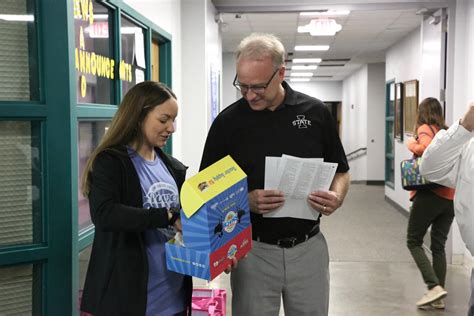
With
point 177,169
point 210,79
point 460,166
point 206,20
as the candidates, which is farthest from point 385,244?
point 177,169

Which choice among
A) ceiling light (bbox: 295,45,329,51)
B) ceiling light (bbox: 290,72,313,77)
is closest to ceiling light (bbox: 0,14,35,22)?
ceiling light (bbox: 295,45,329,51)

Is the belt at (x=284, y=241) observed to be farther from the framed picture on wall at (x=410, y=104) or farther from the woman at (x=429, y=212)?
the framed picture on wall at (x=410, y=104)

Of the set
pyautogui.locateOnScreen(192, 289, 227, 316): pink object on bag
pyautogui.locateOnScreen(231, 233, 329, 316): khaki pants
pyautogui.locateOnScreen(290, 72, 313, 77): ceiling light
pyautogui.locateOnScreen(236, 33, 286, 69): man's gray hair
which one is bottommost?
pyautogui.locateOnScreen(192, 289, 227, 316): pink object on bag

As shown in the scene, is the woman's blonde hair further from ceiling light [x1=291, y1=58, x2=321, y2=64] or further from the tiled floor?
ceiling light [x1=291, y1=58, x2=321, y2=64]

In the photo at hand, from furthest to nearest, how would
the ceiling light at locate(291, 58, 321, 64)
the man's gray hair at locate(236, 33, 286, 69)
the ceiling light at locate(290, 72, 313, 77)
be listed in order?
the ceiling light at locate(290, 72, 313, 77) → the ceiling light at locate(291, 58, 321, 64) → the man's gray hair at locate(236, 33, 286, 69)

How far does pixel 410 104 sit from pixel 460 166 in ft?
18.8

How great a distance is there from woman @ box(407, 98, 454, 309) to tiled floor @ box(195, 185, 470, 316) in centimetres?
18

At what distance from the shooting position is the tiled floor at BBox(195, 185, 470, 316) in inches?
155

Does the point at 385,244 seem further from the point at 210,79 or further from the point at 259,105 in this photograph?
the point at 259,105

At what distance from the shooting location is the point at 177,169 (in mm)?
1810

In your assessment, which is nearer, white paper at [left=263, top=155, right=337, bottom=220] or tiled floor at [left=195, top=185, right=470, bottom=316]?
white paper at [left=263, top=155, right=337, bottom=220]

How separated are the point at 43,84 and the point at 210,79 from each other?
3.15 m

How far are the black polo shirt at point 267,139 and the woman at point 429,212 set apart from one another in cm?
209

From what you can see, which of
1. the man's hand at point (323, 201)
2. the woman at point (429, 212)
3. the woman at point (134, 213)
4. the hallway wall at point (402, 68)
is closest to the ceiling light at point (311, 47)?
the hallway wall at point (402, 68)
